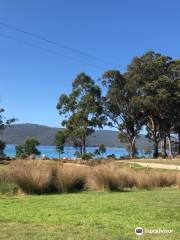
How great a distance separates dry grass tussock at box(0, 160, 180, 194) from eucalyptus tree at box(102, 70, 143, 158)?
40.0 metres

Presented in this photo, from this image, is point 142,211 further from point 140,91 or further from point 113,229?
point 140,91

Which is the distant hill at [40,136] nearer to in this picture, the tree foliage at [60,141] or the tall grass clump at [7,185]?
the tree foliage at [60,141]

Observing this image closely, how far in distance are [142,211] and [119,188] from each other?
619 cm

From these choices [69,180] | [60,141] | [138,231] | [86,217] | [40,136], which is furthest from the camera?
[40,136]

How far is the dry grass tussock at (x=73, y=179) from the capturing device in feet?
45.4

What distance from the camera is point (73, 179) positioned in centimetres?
1457

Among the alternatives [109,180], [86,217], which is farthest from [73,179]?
[86,217]

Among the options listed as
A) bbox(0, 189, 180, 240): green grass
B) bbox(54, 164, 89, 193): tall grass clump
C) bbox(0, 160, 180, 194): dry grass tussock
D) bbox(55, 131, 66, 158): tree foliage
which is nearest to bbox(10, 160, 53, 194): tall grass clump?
bbox(0, 160, 180, 194): dry grass tussock

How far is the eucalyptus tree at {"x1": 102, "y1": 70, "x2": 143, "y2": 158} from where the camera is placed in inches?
2245

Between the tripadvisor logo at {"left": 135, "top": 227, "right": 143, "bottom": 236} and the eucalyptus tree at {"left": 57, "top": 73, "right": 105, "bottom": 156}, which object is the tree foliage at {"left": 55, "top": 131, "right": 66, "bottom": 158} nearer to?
the eucalyptus tree at {"left": 57, "top": 73, "right": 105, "bottom": 156}

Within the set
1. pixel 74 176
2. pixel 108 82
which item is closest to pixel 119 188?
pixel 74 176

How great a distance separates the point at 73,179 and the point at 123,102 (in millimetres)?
43803

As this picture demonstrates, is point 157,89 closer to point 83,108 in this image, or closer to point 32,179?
point 83,108

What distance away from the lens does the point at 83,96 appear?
190ft
